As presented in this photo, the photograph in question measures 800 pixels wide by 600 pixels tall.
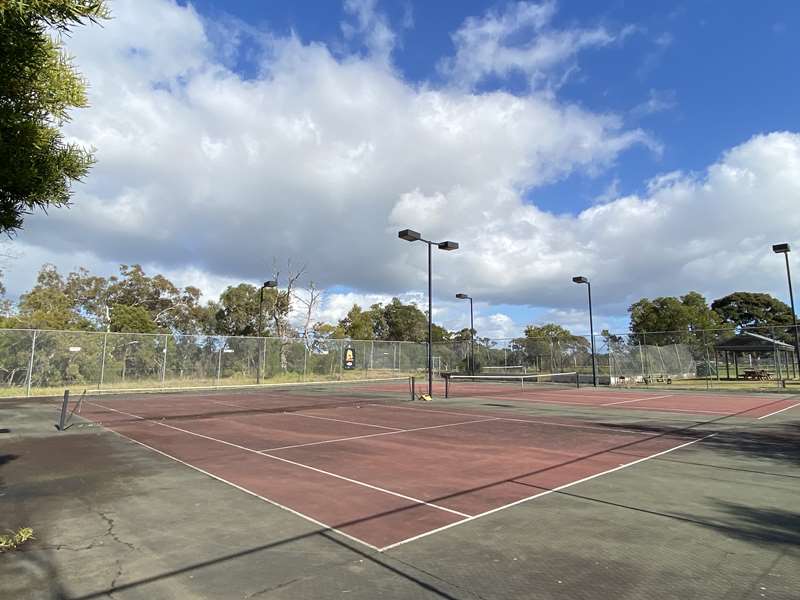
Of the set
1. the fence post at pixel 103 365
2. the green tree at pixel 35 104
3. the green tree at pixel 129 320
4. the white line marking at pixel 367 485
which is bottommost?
the white line marking at pixel 367 485

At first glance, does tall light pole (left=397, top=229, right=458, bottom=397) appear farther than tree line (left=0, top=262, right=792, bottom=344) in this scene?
No

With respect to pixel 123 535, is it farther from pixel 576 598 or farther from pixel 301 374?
pixel 301 374

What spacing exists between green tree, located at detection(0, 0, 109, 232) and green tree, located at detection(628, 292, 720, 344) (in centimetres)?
6686

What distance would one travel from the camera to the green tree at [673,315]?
62969 millimetres

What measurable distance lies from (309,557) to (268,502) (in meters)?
2.01

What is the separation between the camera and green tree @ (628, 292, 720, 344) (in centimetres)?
6297

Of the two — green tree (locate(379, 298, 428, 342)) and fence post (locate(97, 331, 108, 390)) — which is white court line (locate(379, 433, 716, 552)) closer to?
fence post (locate(97, 331, 108, 390))

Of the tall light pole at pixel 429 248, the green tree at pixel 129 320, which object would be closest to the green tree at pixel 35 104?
the tall light pole at pixel 429 248

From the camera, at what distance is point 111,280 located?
56.3 metres

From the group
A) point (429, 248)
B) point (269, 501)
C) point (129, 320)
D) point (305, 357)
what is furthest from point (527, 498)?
point (129, 320)

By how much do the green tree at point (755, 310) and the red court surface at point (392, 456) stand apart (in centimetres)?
8375

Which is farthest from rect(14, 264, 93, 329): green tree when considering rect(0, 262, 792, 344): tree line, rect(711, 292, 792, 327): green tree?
rect(711, 292, 792, 327): green tree

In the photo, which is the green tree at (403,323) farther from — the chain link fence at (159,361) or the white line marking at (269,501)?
the white line marking at (269,501)

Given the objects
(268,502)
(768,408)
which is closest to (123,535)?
(268,502)
